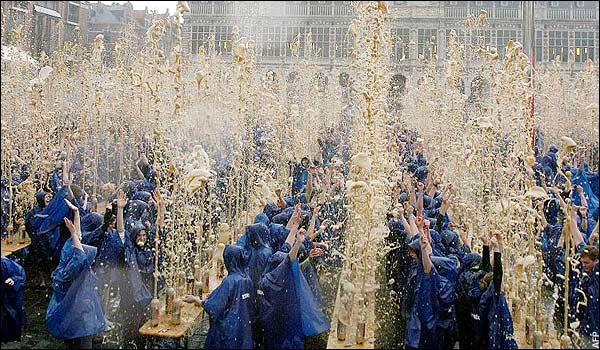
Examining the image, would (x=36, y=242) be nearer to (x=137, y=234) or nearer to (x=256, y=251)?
(x=137, y=234)

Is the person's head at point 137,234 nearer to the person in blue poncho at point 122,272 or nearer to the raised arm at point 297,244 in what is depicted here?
the person in blue poncho at point 122,272

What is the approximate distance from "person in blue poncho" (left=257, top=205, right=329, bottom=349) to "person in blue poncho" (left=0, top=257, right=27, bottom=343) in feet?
5.77

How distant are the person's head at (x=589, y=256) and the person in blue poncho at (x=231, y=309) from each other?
7.39 ft

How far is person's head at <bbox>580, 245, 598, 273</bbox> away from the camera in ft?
13.0

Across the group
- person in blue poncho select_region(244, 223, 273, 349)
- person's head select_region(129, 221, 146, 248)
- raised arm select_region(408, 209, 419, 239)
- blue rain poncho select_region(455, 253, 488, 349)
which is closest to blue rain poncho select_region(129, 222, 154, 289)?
person's head select_region(129, 221, 146, 248)

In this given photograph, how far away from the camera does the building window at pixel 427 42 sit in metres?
12.8

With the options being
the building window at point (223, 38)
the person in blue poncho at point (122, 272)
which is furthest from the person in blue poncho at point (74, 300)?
the building window at point (223, 38)

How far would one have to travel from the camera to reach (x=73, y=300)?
13.7 feet

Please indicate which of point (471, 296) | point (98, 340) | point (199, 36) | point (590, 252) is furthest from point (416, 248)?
point (199, 36)

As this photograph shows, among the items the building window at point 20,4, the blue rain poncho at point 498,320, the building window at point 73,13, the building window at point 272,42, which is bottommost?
the blue rain poncho at point 498,320

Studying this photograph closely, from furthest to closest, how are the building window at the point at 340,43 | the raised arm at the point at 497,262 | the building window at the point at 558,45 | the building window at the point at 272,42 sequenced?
1. the building window at the point at 340,43
2. the building window at the point at 558,45
3. the building window at the point at 272,42
4. the raised arm at the point at 497,262

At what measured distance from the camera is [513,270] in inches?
186

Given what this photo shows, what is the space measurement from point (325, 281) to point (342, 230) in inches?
21.3

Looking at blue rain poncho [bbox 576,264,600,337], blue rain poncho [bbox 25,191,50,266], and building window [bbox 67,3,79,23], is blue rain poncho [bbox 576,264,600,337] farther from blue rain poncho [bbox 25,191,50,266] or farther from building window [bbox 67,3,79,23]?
building window [bbox 67,3,79,23]
